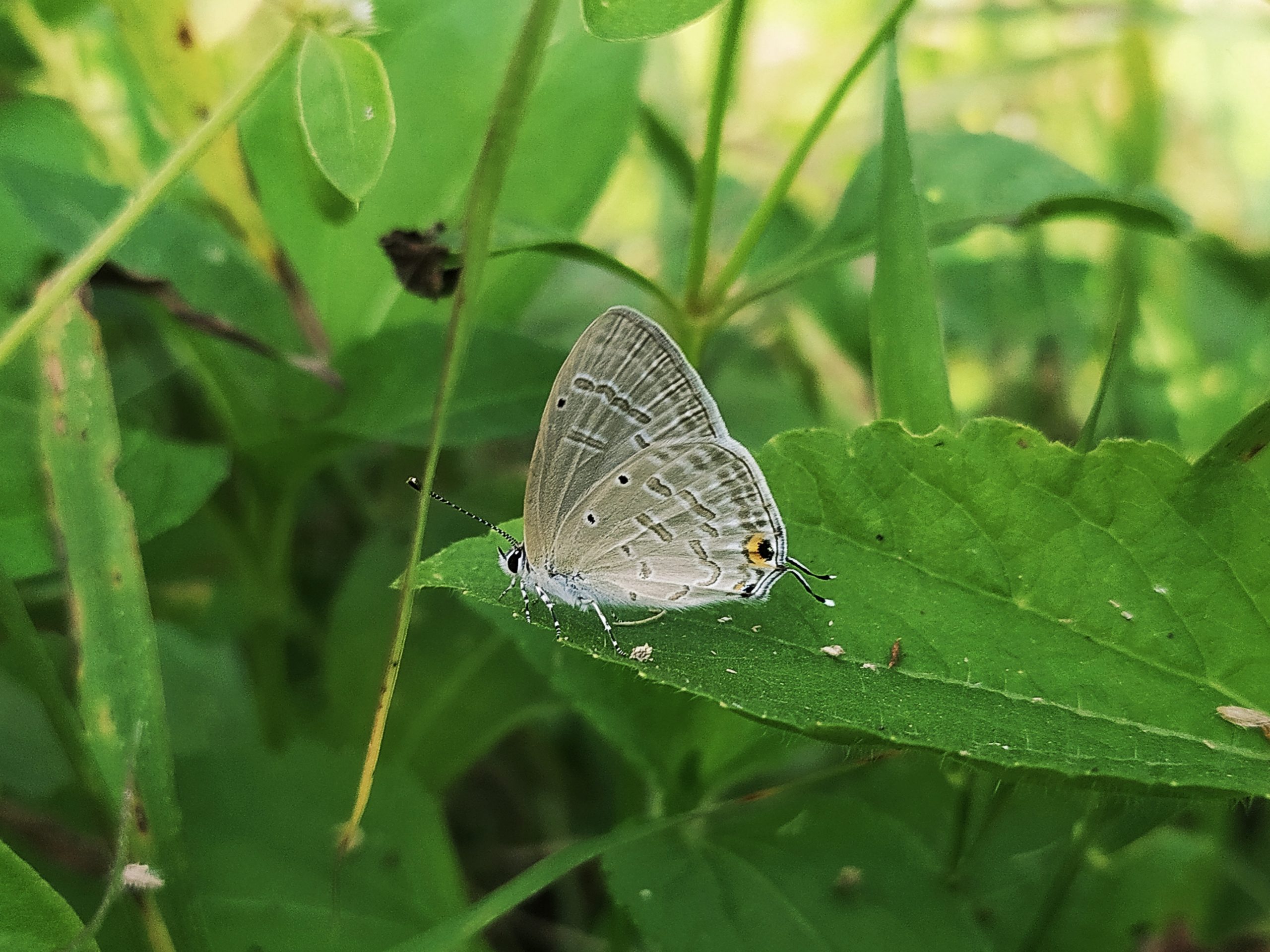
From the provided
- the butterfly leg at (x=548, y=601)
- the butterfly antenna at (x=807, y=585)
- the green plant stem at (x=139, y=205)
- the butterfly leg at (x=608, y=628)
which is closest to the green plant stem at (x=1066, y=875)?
the butterfly antenna at (x=807, y=585)

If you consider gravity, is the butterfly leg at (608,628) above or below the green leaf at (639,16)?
below

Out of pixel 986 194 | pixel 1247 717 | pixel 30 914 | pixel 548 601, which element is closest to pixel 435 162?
pixel 548 601

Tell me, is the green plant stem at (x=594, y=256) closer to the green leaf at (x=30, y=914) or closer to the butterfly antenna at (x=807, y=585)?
the butterfly antenna at (x=807, y=585)

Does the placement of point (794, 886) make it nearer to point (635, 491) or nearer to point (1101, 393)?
point (635, 491)

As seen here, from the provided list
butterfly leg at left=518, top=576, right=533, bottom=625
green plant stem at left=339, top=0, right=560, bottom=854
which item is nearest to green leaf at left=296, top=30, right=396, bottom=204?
green plant stem at left=339, top=0, right=560, bottom=854

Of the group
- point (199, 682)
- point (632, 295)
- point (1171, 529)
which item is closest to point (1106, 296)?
point (632, 295)

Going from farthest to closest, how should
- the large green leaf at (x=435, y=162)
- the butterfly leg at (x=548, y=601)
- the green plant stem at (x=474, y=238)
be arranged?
1. the large green leaf at (x=435, y=162)
2. the butterfly leg at (x=548, y=601)
3. the green plant stem at (x=474, y=238)
